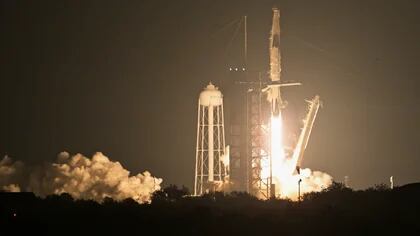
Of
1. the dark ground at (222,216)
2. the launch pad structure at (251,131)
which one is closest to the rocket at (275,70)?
the launch pad structure at (251,131)

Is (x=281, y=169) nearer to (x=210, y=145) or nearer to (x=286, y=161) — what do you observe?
(x=286, y=161)

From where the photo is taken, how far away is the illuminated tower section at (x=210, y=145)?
10538 cm

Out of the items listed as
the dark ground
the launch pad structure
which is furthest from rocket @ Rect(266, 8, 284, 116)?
the dark ground

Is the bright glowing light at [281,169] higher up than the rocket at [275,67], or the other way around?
the rocket at [275,67]

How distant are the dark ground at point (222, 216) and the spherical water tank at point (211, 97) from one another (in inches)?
841

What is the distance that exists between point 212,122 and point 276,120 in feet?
19.0

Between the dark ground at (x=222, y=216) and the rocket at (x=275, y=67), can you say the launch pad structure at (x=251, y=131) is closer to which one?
the rocket at (x=275, y=67)

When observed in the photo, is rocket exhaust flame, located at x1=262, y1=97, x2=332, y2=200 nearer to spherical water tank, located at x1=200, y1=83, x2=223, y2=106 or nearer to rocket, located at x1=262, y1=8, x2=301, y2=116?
rocket, located at x1=262, y1=8, x2=301, y2=116

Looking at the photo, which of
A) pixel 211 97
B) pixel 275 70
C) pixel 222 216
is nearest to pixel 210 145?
pixel 211 97

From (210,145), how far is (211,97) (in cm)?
423

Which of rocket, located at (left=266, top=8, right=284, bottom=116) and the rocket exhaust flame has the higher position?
rocket, located at (left=266, top=8, right=284, bottom=116)

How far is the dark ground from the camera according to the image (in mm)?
66875

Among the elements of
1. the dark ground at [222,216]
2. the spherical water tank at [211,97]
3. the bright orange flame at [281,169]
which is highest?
the spherical water tank at [211,97]

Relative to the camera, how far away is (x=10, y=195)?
79.4 meters
